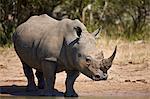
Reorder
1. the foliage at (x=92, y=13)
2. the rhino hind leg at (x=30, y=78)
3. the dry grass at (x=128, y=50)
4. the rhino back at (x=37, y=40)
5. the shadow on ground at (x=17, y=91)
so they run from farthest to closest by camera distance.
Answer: the foliage at (x=92, y=13) < the dry grass at (x=128, y=50) < the rhino hind leg at (x=30, y=78) < the shadow on ground at (x=17, y=91) < the rhino back at (x=37, y=40)

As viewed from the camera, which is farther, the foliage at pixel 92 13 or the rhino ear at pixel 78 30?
the foliage at pixel 92 13

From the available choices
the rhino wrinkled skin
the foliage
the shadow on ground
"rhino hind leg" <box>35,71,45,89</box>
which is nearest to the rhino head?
the rhino wrinkled skin

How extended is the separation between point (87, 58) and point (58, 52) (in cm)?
89

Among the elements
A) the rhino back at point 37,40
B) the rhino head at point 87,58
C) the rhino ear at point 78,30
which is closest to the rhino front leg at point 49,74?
the rhino back at point 37,40

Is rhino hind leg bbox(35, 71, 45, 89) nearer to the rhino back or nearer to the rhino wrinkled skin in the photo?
the rhino wrinkled skin

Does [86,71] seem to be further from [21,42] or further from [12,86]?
[12,86]

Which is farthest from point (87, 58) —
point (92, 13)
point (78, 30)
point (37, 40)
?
point (92, 13)

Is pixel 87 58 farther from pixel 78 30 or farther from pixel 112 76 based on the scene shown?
pixel 112 76

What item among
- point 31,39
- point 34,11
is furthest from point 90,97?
point 34,11

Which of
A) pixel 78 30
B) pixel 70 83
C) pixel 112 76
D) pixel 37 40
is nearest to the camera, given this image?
pixel 78 30

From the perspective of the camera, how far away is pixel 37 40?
36.6 ft

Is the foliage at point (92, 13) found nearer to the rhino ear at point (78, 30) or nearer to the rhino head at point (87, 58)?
the rhino ear at point (78, 30)

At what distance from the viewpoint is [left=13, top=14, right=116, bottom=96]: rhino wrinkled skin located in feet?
32.8

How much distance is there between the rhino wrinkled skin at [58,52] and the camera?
998 centimetres
